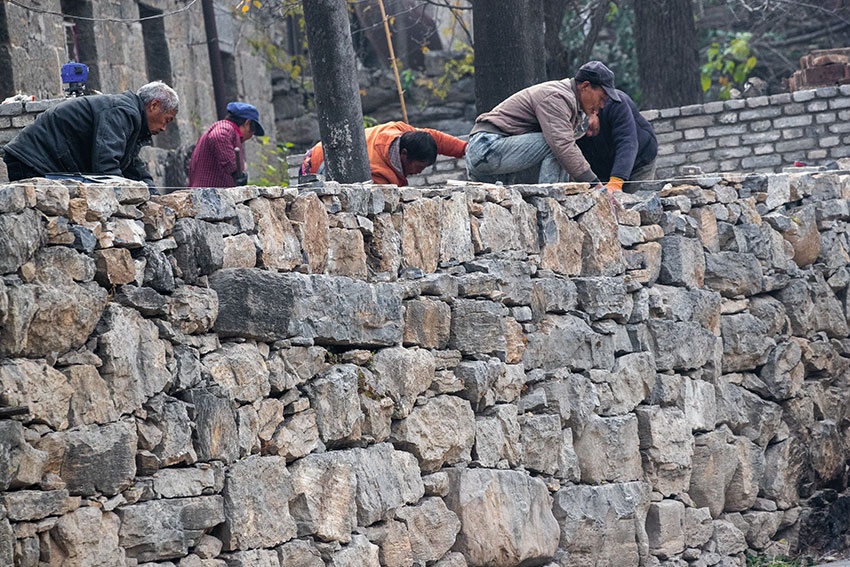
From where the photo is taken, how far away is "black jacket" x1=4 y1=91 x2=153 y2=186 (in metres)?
5.95

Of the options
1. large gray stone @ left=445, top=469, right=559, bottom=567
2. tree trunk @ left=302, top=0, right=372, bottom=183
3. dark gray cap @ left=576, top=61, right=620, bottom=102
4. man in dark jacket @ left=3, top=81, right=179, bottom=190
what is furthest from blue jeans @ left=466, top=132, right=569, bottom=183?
man in dark jacket @ left=3, top=81, right=179, bottom=190

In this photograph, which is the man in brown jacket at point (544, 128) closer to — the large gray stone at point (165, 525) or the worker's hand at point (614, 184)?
the worker's hand at point (614, 184)

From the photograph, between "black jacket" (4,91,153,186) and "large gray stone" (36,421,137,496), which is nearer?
"large gray stone" (36,421,137,496)

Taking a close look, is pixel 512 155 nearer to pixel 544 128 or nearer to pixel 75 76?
pixel 544 128

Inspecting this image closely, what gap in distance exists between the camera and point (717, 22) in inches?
720

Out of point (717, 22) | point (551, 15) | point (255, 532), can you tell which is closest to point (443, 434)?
point (255, 532)

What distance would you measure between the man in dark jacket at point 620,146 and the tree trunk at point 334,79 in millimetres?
1313

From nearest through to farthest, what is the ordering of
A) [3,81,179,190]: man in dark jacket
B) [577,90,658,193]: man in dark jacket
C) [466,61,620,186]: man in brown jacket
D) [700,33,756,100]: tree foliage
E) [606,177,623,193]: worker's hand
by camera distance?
[3,81,179,190]: man in dark jacket < [466,61,620,186]: man in brown jacket < [606,177,623,193]: worker's hand < [577,90,658,193]: man in dark jacket < [700,33,756,100]: tree foliage

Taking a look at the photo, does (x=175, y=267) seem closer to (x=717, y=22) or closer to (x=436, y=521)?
(x=436, y=521)

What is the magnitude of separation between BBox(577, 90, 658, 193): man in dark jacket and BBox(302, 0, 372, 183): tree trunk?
1.31 metres

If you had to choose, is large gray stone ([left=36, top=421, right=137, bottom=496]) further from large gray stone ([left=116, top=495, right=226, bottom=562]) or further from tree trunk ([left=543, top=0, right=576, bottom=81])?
tree trunk ([left=543, top=0, right=576, bottom=81])

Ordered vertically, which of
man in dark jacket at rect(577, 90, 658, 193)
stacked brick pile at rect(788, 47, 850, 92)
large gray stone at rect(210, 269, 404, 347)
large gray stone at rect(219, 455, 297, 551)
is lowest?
large gray stone at rect(219, 455, 297, 551)

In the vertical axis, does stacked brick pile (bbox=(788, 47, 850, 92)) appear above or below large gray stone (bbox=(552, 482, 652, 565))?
above

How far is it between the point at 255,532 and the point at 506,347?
1899 millimetres
